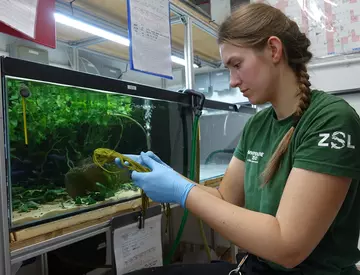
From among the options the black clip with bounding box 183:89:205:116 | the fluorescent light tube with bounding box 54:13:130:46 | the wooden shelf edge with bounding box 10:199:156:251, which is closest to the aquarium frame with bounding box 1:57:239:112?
the black clip with bounding box 183:89:205:116

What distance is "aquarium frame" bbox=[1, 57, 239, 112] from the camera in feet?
2.41

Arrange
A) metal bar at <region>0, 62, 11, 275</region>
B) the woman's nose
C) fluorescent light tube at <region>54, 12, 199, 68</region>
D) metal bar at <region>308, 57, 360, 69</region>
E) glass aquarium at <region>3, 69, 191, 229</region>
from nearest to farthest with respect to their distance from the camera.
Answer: metal bar at <region>0, 62, 11, 275</region> → glass aquarium at <region>3, 69, 191, 229</region> → the woman's nose → fluorescent light tube at <region>54, 12, 199, 68</region> → metal bar at <region>308, 57, 360, 69</region>

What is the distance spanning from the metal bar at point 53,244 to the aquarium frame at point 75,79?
0.42 m

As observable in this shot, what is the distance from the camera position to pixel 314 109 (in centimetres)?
81

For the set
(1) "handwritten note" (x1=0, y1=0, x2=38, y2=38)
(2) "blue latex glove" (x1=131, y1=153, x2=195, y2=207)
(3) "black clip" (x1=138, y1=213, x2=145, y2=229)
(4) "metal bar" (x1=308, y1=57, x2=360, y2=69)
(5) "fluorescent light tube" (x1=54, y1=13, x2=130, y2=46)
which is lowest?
(3) "black clip" (x1=138, y1=213, x2=145, y2=229)

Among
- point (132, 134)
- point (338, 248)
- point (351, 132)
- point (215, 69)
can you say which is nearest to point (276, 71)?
point (351, 132)

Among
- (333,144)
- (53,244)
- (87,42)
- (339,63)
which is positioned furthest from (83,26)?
(339,63)

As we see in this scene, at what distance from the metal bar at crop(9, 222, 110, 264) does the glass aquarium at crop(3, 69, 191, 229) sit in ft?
0.19

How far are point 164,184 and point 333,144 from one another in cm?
47

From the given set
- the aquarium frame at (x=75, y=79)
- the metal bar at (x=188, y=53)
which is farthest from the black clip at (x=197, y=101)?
the metal bar at (x=188, y=53)

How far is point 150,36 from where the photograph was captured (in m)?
1.44

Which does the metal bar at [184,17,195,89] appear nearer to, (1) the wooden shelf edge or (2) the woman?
(2) the woman

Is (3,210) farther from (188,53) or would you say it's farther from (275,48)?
(188,53)

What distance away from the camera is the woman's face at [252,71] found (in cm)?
86
